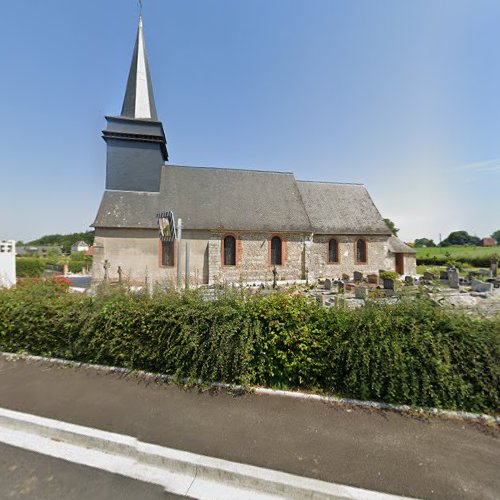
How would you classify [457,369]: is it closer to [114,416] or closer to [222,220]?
[114,416]

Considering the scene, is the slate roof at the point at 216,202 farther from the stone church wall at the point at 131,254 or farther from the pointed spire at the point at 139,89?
the pointed spire at the point at 139,89

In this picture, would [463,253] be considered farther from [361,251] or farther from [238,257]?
[238,257]

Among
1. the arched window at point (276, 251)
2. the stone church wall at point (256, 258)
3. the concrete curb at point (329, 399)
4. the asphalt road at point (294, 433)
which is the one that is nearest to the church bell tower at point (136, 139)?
the stone church wall at point (256, 258)

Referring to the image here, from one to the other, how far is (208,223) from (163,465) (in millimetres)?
13818

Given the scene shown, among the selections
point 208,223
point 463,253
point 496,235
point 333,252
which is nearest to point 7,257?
point 208,223

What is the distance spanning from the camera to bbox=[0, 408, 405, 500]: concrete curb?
2.23 m

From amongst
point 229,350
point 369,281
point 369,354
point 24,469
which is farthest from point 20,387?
point 369,281

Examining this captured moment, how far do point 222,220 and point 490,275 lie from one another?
1953cm

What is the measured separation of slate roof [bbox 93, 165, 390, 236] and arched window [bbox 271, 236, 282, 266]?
85 centimetres

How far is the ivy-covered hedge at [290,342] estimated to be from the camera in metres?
3.22

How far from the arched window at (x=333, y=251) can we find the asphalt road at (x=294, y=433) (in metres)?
15.5

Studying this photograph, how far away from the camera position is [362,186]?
21.6 metres

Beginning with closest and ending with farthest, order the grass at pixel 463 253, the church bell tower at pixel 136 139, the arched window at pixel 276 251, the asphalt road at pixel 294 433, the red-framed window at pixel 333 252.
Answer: the asphalt road at pixel 294 433 < the church bell tower at pixel 136 139 < the arched window at pixel 276 251 < the red-framed window at pixel 333 252 < the grass at pixel 463 253

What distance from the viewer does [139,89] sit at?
16438 millimetres
